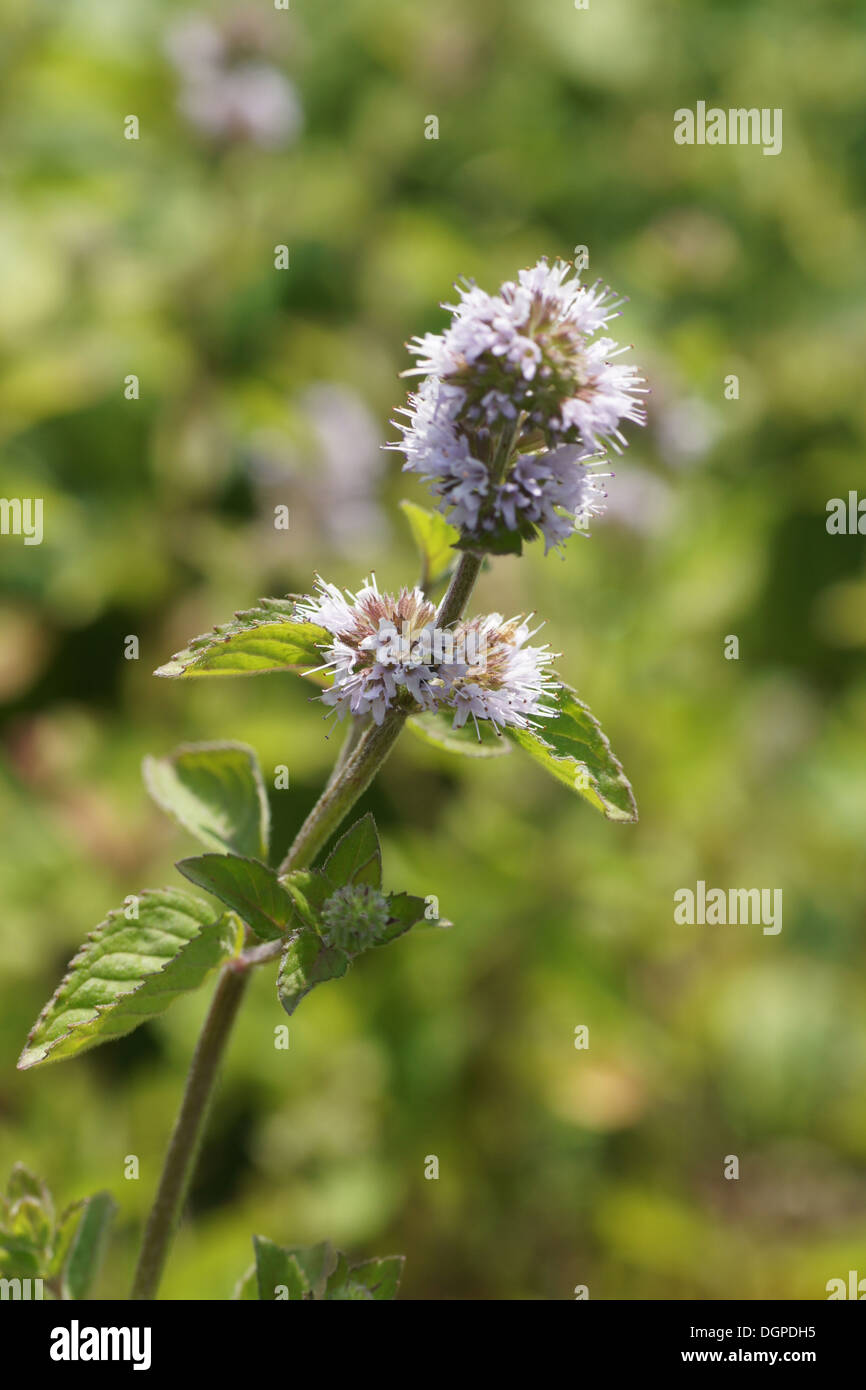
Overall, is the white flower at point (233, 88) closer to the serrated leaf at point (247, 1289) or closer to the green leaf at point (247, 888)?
the green leaf at point (247, 888)

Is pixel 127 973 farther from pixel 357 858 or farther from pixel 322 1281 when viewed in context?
pixel 322 1281

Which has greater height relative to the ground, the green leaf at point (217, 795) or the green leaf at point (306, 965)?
the green leaf at point (217, 795)

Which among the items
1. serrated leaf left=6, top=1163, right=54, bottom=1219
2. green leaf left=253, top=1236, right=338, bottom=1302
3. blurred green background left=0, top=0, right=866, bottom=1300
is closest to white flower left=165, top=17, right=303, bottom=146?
blurred green background left=0, top=0, right=866, bottom=1300

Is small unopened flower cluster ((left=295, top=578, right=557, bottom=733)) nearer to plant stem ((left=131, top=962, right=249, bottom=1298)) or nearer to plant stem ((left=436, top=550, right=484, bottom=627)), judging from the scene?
plant stem ((left=436, top=550, right=484, bottom=627))

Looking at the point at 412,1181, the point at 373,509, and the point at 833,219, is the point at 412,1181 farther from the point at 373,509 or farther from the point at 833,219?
the point at 833,219

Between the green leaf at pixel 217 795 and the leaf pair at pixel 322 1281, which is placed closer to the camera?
the leaf pair at pixel 322 1281

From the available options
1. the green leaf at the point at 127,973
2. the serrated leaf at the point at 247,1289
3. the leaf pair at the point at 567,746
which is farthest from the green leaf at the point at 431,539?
the serrated leaf at the point at 247,1289
